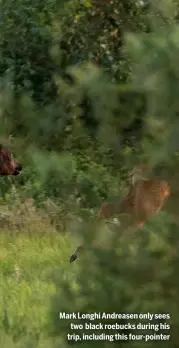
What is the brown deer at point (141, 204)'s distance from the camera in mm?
2109

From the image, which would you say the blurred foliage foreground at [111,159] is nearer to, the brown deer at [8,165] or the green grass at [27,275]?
the green grass at [27,275]

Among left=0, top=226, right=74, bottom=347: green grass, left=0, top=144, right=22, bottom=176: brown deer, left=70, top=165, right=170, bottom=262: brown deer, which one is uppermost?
left=70, top=165, right=170, bottom=262: brown deer

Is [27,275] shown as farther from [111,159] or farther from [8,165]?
[111,159]

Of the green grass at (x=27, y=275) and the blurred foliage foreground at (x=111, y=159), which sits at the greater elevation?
the blurred foliage foreground at (x=111, y=159)

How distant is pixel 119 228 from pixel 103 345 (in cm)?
36

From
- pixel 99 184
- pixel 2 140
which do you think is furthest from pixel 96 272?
pixel 2 140

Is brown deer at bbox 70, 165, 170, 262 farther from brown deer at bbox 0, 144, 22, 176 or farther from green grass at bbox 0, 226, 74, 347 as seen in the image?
brown deer at bbox 0, 144, 22, 176

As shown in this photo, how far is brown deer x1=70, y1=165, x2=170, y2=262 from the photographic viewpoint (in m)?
2.11

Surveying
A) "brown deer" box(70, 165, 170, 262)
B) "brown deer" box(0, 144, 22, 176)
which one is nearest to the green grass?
"brown deer" box(0, 144, 22, 176)

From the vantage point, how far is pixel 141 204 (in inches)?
96.9

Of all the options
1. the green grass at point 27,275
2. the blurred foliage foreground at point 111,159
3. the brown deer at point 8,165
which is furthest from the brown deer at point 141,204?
the brown deer at point 8,165

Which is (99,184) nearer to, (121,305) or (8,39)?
(121,305)

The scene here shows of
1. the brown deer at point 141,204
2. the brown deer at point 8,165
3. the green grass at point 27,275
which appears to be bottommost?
the green grass at point 27,275

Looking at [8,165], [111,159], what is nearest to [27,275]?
[8,165]
